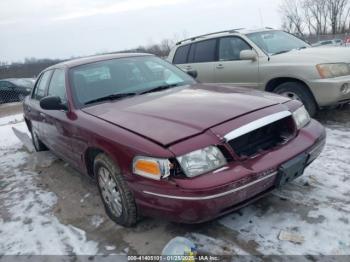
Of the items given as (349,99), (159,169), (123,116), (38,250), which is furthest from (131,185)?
(349,99)

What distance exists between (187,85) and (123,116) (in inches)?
49.3

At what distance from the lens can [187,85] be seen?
14.2 ft

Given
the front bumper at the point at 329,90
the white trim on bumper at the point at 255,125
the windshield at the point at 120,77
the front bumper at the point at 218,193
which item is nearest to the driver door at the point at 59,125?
the windshield at the point at 120,77

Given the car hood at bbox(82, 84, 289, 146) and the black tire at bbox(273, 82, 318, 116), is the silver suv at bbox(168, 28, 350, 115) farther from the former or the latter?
the car hood at bbox(82, 84, 289, 146)

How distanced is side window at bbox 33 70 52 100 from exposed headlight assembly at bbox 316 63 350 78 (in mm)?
3938

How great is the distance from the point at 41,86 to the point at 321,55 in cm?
430

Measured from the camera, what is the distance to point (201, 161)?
2686 mm

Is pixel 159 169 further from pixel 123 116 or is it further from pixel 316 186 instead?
pixel 316 186

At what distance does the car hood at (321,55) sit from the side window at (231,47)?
794mm

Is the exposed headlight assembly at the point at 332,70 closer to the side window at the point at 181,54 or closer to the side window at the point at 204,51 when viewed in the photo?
the side window at the point at 204,51

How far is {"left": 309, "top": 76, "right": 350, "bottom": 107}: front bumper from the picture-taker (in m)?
5.23

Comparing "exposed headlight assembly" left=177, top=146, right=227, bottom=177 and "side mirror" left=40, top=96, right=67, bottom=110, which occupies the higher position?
"side mirror" left=40, top=96, right=67, bottom=110

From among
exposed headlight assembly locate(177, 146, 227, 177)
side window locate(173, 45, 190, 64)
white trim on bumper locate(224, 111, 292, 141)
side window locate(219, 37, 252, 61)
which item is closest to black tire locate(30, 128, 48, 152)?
side window locate(173, 45, 190, 64)

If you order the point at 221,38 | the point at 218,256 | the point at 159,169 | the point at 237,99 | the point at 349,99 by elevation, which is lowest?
the point at 218,256
